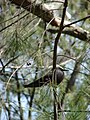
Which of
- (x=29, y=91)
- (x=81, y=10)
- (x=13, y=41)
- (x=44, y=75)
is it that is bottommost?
(x=29, y=91)

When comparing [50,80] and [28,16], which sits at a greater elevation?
[28,16]

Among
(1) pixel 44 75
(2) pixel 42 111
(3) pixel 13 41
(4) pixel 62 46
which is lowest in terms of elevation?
(4) pixel 62 46

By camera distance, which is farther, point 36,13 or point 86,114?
point 36,13

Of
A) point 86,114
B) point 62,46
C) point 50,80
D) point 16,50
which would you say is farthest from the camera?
point 62,46

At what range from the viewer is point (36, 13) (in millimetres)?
1518

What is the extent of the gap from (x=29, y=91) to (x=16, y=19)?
2.73 m

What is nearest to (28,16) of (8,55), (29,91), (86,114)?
(8,55)

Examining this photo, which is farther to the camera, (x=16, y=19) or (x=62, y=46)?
(x=62, y=46)

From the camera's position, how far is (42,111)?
4.82 feet

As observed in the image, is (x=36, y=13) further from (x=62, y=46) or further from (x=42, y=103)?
(x=62, y=46)

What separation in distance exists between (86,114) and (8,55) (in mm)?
399

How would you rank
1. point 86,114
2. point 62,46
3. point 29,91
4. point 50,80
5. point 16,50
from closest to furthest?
point 50,80 < point 86,114 < point 16,50 < point 62,46 < point 29,91

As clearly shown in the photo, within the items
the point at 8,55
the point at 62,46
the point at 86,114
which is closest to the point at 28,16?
the point at 8,55

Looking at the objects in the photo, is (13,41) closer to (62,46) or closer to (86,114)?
(86,114)
